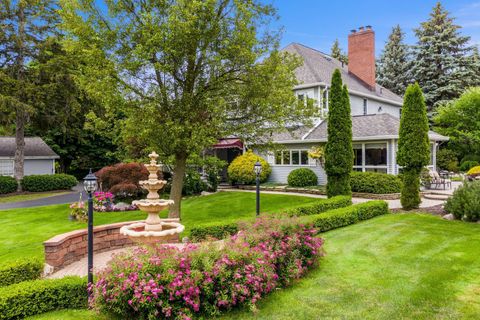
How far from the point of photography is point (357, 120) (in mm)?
22703

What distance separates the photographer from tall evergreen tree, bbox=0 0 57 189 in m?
23.4

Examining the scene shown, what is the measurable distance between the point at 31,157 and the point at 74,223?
66.0 feet

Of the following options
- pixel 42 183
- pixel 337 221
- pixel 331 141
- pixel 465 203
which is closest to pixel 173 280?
pixel 337 221

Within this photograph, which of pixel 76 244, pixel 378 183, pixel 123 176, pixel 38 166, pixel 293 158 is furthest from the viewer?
pixel 38 166

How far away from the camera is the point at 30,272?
6.28 meters

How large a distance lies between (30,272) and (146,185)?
8.68 feet

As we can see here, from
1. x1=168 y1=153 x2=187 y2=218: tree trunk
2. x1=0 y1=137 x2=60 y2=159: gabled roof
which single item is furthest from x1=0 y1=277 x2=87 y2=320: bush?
x1=0 y1=137 x2=60 y2=159: gabled roof

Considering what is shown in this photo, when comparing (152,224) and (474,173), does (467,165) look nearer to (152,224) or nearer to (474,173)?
(474,173)

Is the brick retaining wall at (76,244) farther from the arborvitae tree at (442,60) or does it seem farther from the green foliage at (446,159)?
the arborvitae tree at (442,60)

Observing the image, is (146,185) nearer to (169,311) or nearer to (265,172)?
(169,311)

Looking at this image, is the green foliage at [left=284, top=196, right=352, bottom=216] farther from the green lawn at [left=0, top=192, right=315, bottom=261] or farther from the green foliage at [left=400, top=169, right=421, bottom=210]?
the green foliage at [left=400, top=169, right=421, bottom=210]

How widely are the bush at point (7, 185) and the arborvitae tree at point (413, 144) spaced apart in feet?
78.3

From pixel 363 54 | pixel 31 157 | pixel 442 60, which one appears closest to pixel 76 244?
pixel 31 157

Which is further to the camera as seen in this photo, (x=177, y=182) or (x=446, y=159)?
(x=446, y=159)
